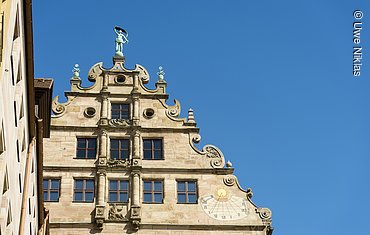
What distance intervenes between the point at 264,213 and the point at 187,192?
301 cm

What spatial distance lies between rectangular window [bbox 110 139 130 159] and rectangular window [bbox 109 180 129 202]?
1137 millimetres

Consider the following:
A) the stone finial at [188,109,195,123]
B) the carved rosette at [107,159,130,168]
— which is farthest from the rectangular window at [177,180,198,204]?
the stone finial at [188,109,195,123]

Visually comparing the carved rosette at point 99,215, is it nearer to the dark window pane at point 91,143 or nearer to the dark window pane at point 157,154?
the dark window pane at point 91,143

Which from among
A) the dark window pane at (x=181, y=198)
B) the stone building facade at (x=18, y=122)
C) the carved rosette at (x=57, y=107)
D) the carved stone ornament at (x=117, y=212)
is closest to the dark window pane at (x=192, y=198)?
the dark window pane at (x=181, y=198)

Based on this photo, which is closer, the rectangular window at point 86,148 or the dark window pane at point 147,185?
the dark window pane at point 147,185

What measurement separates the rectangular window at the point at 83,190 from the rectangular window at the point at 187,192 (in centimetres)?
329

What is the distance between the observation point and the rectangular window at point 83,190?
3014cm

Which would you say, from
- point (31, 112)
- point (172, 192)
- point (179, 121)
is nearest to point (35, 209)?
point (31, 112)

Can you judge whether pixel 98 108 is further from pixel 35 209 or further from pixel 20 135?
pixel 20 135

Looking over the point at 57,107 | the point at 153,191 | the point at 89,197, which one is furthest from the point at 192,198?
the point at 57,107

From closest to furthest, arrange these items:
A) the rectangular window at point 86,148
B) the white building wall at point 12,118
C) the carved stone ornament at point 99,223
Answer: the white building wall at point 12,118 < the carved stone ornament at point 99,223 < the rectangular window at point 86,148

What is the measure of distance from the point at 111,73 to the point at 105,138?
3372 millimetres

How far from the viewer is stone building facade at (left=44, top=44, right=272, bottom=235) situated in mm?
29797

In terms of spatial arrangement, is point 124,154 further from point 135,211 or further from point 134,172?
point 135,211
